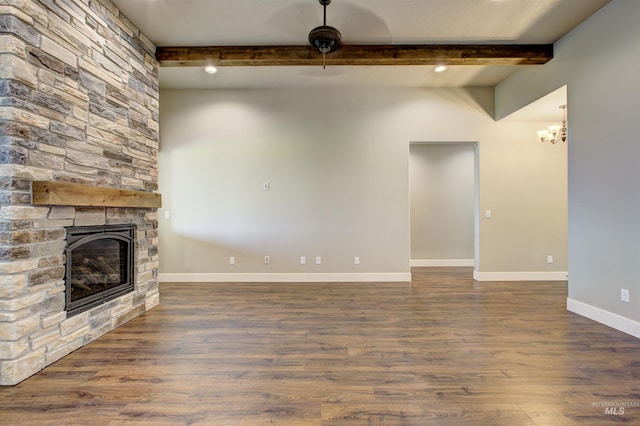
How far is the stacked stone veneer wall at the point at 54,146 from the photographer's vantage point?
1943 mm

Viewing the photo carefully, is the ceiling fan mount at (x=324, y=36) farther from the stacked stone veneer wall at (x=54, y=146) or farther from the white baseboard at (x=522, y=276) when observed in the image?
the white baseboard at (x=522, y=276)

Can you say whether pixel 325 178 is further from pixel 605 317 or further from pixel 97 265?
pixel 605 317

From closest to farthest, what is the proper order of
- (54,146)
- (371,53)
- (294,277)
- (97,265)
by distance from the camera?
(54,146)
(97,265)
(371,53)
(294,277)

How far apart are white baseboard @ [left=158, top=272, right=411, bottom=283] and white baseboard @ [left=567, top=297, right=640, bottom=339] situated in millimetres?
2028

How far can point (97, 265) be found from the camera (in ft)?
9.00

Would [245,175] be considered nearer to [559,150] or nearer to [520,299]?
[520,299]

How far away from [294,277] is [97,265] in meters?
2.68

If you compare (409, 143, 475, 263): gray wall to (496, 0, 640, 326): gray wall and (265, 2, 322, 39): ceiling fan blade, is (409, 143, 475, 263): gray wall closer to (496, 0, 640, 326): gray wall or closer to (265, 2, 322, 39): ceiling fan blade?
(496, 0, 640, 326): gray wall

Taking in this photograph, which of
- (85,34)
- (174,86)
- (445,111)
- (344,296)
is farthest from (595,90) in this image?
(174,86)

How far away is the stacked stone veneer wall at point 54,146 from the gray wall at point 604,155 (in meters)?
4.72

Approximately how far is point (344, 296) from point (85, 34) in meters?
3.74

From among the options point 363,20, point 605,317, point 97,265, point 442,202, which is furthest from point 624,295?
point 97,265

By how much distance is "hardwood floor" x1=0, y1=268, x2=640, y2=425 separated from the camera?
166 cm

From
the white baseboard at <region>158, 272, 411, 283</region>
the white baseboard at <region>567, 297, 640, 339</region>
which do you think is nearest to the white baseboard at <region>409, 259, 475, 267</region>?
the white baseboard at <region>158, 272, 411, 283</region>
